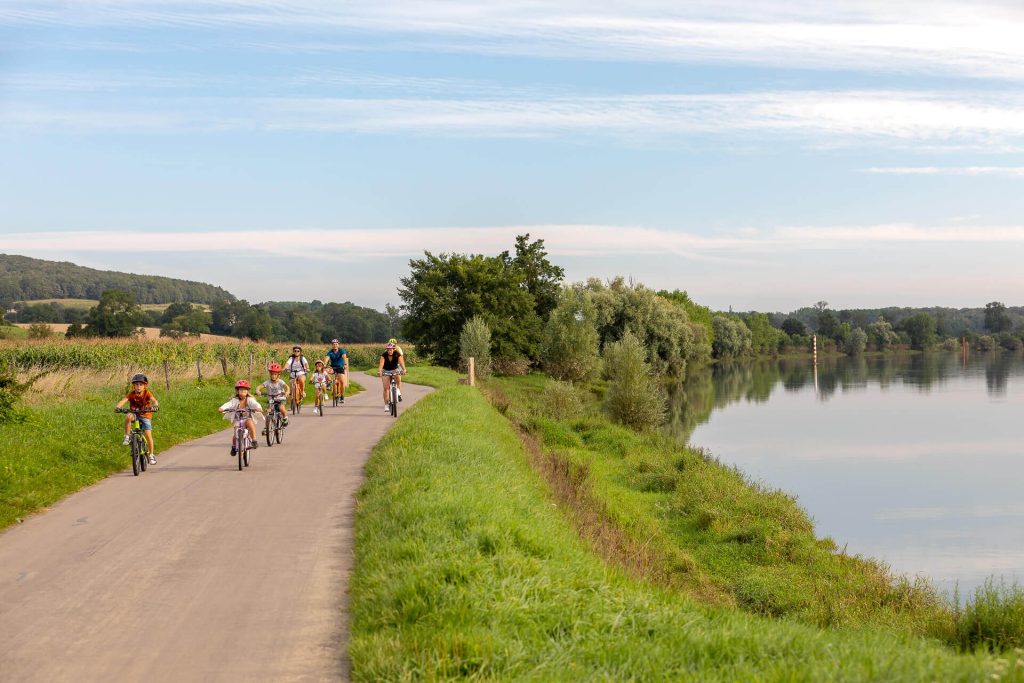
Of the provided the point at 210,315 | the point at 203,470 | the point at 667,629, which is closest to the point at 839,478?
the point at 203,470

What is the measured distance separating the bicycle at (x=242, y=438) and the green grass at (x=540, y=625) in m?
5.05

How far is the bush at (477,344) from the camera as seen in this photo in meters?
55.3

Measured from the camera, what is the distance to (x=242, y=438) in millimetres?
14367

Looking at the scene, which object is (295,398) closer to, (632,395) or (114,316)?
(632,395)

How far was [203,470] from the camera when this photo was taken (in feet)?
47.8

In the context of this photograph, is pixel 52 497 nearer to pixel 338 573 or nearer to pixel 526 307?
pixel 338 573

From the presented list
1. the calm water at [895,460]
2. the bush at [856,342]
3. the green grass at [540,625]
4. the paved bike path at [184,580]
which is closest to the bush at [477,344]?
the calm water at [895,460]

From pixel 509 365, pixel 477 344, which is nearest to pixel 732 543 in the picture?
pixel 477 344

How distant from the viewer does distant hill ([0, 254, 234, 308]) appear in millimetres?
111469

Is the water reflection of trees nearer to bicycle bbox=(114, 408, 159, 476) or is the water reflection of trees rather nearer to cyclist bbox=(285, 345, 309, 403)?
cyclist bbox=(285, 345, 309, 403)

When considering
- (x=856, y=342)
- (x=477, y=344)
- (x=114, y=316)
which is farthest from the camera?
(x=856, y=342)

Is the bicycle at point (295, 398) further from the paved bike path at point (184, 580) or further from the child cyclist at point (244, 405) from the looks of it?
the paved bike path at point (184, 580)

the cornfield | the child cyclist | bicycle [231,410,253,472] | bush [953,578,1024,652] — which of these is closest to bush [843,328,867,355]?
the cornfield

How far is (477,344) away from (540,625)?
49.9 metres
